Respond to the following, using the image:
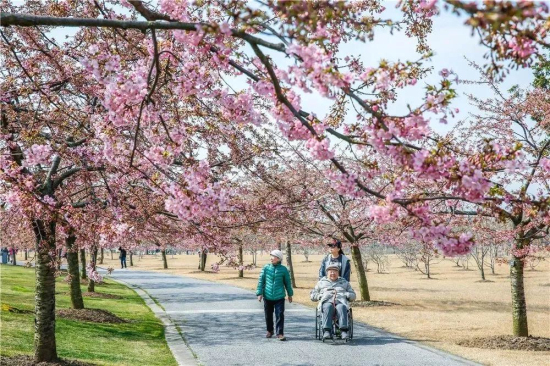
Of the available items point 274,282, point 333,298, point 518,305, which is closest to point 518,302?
point 518,305

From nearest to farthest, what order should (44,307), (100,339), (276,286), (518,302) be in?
1. (44,307)
2. (276,286)
3. (100,339)
4. (518,302)

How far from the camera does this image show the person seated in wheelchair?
9.84 meters

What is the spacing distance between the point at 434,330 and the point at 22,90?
419 inches

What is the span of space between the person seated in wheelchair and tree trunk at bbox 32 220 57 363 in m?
4.60

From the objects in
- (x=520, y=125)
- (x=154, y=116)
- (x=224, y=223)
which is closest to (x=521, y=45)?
(x=154, y=116)

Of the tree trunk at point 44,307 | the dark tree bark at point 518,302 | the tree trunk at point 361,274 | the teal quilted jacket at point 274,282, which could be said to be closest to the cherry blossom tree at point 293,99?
the tree trunk at point 44,307

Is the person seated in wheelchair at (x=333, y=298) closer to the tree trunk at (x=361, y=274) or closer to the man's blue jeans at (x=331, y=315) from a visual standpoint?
the man's blue jeans at (x=331, y=315)

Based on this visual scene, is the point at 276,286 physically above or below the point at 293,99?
below

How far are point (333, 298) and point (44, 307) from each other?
5.02m

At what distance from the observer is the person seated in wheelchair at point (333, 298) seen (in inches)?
388

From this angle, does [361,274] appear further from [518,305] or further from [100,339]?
[100,339]

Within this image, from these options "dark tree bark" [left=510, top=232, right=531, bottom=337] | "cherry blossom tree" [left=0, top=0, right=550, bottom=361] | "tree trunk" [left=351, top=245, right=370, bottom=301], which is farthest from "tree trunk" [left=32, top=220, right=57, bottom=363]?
"tree trunk" [left=351, top=245, right=370, bottom=301]

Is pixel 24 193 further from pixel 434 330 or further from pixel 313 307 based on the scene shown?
pixel 313 307

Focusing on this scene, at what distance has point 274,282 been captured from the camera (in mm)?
10406
